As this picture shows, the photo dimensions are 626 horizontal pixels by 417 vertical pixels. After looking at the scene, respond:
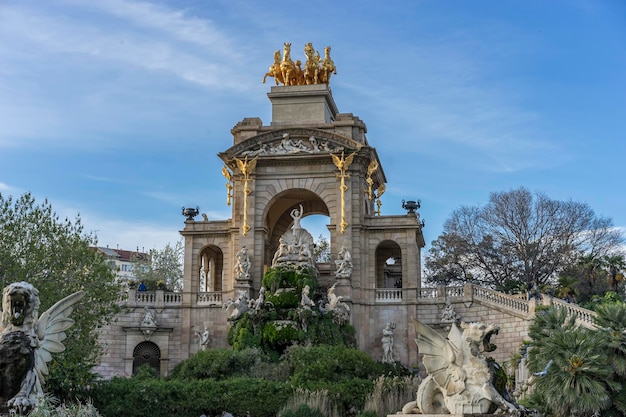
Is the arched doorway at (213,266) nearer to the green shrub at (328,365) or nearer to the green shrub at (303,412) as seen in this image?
the green shrub at (328,365)

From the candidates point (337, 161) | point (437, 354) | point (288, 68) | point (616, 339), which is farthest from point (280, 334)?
point (437, 354)

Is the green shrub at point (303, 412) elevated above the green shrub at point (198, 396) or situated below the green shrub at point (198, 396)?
below

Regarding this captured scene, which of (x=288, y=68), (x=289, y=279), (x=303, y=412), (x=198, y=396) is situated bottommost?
(x=303, y=412)

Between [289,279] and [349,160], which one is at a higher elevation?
[349,160]

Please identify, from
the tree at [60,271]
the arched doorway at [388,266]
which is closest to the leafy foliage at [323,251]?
the arched doorway at [388,266]

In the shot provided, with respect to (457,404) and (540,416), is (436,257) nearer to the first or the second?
(540,416)

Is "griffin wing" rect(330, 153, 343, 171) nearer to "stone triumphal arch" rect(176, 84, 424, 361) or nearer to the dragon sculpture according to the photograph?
"stone triumphal arch" rect(176, 84, 424, 361)

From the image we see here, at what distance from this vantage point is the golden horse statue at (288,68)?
4531 centimetres

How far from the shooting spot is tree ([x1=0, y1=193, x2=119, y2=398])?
26.7 metres

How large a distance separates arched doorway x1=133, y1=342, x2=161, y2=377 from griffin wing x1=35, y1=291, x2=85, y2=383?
25971mm

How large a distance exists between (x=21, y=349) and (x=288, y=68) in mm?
31755

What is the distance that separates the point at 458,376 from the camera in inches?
592

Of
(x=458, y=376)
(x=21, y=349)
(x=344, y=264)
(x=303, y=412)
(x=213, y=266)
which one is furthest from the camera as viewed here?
(x=213, y=266)

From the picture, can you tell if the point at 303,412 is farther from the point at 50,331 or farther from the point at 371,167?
the point at 371,167
